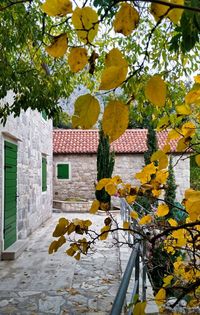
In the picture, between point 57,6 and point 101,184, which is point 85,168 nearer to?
point 101,184

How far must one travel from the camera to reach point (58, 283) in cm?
Answer: 505

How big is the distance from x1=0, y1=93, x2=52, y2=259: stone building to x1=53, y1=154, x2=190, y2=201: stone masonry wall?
593 centimetres

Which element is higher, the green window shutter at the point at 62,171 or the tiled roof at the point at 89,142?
the tiled roof at the point at 89,142

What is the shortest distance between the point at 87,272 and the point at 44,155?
6.84m

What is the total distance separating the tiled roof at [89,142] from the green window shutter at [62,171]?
0.71 metres

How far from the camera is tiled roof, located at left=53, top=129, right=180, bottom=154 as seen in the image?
57.3 feet

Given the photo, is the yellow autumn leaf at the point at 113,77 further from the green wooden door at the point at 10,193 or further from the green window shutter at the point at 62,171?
the green window shutter at the point at 62,171

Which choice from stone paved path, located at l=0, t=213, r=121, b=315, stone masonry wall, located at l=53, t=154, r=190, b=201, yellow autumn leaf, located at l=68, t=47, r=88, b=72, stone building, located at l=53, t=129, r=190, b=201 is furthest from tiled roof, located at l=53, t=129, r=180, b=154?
yellow autumn leaf, located at l=68, t=47, r=88, b=72

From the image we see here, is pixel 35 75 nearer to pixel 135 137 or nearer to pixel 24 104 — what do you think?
pixel 24 104

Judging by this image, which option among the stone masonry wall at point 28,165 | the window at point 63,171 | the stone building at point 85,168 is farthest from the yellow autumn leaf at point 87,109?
the window at point 63,171

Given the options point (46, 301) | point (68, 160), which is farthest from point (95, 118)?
point (68, 160)

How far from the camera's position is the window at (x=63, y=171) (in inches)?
685

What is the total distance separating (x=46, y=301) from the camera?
429 centimetres

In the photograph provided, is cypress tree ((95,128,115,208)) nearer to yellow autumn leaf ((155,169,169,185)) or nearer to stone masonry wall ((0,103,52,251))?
stone masonry wall ((0,103,52,251))
